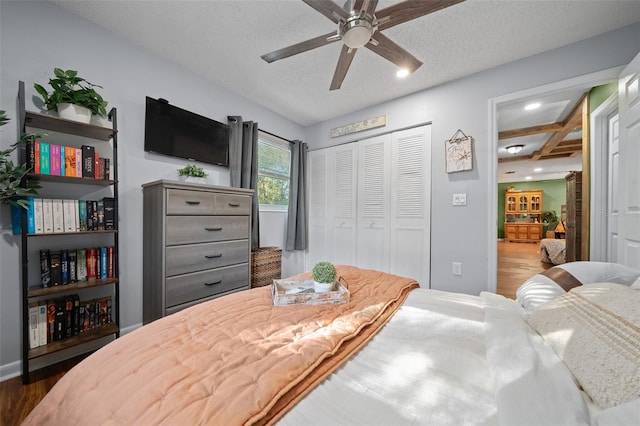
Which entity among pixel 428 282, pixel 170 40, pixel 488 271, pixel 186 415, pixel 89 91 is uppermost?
pixel 170 40

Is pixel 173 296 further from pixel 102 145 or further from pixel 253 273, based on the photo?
pixel 102 145

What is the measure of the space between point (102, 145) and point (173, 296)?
1.34 metres

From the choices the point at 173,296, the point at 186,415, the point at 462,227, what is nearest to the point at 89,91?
the point at 173,296

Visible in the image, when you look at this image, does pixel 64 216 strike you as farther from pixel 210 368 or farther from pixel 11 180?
pixel 210 368

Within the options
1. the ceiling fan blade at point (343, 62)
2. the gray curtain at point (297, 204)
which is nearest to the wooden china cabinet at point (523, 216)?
the gray curtain at point (297, 204)

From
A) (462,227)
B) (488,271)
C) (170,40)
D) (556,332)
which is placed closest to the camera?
(556,332)

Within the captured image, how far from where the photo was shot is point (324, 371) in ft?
2.24

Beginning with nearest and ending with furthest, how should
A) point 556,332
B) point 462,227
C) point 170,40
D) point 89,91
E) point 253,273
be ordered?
point 556,332 → point 89,91 → point 170,40 → point 462,227 → point 253,273

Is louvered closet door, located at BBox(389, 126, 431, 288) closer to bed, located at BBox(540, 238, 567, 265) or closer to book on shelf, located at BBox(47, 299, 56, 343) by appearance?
book on shelf, located at BBox(47, 299, 56, 343)

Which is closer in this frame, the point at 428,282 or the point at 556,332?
the point at 556,332

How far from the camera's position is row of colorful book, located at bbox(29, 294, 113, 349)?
158cm

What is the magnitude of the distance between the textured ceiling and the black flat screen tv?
0.49 m

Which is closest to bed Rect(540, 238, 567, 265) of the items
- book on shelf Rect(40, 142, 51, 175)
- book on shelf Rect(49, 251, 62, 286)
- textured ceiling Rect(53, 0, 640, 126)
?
textured ceiling Rect(53, 0, 640, 126)

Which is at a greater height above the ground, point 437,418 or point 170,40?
point 170,40
